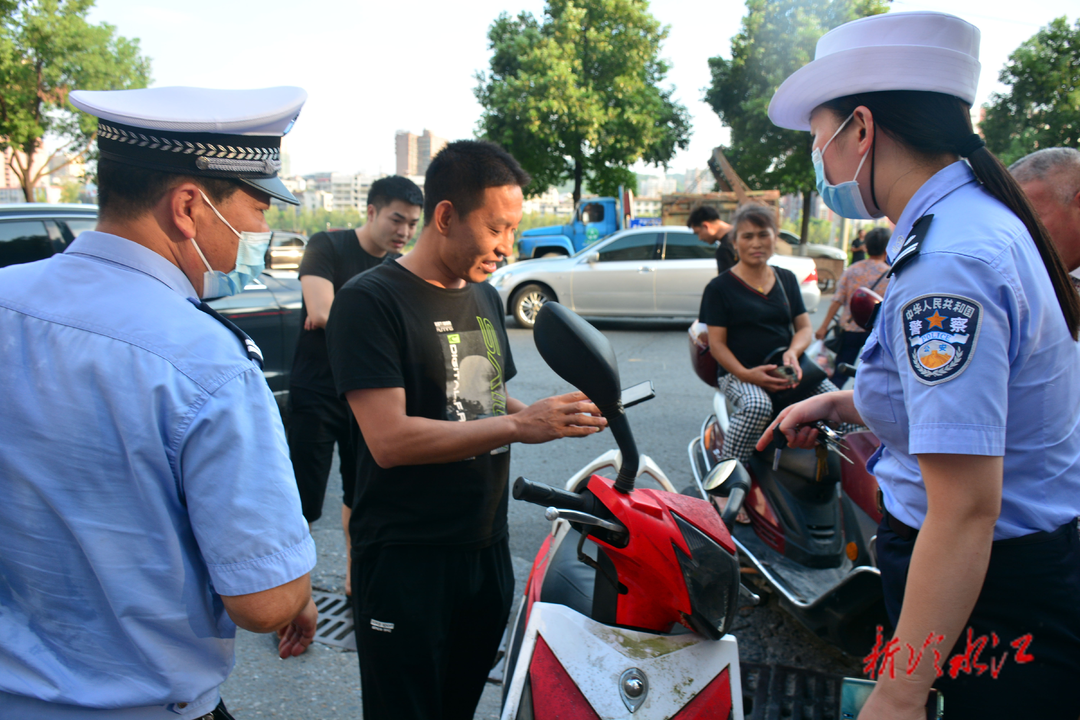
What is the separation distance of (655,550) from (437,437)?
1.97 feet

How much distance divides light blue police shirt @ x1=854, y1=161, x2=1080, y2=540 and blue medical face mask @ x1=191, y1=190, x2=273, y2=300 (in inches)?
45.6

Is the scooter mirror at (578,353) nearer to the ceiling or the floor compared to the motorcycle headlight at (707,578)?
nearer to the ceiling

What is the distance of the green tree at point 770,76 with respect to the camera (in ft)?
75.5

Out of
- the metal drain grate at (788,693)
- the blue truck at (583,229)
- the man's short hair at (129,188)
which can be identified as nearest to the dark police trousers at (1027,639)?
the metal drain grate at (788,693)

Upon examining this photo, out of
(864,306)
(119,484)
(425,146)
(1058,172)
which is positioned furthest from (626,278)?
(425,146)

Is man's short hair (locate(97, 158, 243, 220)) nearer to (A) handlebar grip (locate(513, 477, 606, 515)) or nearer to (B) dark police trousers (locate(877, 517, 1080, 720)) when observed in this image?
(A) handlebar grip (locate(513, 477, 606, 515))

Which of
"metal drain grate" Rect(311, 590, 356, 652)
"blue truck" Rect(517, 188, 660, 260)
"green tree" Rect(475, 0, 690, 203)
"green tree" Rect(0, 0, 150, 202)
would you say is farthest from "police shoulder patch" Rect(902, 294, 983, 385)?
"green tree" Rect(475, 0, 690, 203)

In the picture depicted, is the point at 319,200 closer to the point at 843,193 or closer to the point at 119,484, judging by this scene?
the point at 843,193

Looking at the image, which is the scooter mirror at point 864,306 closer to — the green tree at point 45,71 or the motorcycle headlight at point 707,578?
the motorcycle headlight at point 707,578

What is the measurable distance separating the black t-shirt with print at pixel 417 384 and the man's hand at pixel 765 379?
2131 millimetres

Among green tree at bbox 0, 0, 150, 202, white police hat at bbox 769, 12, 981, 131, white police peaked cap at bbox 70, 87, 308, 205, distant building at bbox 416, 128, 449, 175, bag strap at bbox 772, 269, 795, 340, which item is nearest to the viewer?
white police peaked cap at bbox 70, 87, 308, 205

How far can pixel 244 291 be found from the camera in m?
4.34

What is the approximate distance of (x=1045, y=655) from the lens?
3.74 ft

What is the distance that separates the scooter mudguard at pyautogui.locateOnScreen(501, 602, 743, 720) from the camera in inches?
55.7
